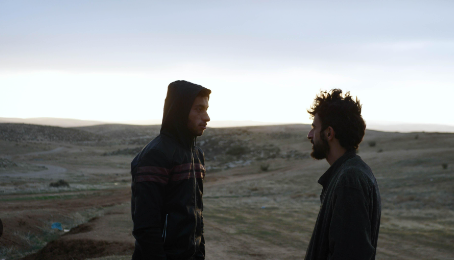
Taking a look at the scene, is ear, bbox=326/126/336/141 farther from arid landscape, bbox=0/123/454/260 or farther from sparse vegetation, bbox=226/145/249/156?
sparse vegetation, bbox=226/145/249/156

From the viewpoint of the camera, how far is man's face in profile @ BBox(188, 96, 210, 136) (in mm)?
3717

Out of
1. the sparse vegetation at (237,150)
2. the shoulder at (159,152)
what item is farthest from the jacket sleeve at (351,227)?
the sparse vegetation at (237,150)

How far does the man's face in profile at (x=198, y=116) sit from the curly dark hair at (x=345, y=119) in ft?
3.95

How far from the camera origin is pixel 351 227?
8.10 ft

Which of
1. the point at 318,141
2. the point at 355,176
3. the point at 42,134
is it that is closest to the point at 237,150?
the point at 42,134

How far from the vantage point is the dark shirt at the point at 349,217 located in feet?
8.06

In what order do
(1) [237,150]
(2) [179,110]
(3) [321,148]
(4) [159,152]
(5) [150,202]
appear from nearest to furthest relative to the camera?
(3) [321,148]
(5) [150,202]
(4) [159,152]
(2) [179,110]
(1) [237,150]

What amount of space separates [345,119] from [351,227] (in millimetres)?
809

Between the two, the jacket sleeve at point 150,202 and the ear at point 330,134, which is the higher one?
the ear at point 330,134

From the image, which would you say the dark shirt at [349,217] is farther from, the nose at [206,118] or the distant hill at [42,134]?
the distant hill at [42,134]

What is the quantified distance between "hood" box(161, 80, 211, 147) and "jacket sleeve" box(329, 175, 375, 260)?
5.25 feet

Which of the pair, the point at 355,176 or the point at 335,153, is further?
the point at 335,153

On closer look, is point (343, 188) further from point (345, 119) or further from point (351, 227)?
point (345, 119)

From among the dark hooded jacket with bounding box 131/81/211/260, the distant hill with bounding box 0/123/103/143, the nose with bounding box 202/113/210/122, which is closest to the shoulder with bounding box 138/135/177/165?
the dark hooded jacket with bounding box 131/81/211/260
